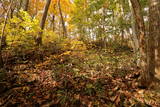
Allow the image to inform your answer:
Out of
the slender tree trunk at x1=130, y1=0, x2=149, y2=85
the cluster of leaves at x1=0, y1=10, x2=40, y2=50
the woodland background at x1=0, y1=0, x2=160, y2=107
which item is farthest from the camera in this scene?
the cluster of leaves at x1=0, y1=10, x2=40, y2=50

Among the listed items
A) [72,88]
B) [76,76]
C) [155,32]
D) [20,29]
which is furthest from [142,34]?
[20,29]

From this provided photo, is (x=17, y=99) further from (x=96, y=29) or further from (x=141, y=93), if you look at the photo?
(x=96, y=29)

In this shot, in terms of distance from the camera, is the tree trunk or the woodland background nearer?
the tree trunk

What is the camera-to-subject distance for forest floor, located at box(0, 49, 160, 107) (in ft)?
8.98

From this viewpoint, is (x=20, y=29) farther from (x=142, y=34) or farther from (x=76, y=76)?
(x=142, y=34)

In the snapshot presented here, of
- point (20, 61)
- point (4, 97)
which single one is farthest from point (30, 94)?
point (20, 61)

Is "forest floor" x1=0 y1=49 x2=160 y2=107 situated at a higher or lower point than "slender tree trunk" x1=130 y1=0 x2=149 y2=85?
lower

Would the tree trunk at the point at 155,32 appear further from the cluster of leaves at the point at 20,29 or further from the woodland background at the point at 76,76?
the cluster of leaves at the point at 20,29

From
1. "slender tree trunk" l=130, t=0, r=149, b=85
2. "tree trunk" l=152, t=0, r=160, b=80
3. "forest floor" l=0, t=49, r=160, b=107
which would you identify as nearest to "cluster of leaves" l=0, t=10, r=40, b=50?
"forest floor" l=0, t=49, r=160, b=107

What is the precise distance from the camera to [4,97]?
2.86 meters

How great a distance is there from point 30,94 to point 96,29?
25.1ft

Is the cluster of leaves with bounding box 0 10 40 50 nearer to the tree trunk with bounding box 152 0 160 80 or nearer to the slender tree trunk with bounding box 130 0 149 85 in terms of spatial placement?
the slender tree trunk with bounding box 130 0 149 85

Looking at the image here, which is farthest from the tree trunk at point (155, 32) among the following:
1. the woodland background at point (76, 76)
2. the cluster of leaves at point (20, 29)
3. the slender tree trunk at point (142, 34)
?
the cluster of leaves at point (20, 29)

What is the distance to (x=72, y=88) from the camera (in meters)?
3.24
